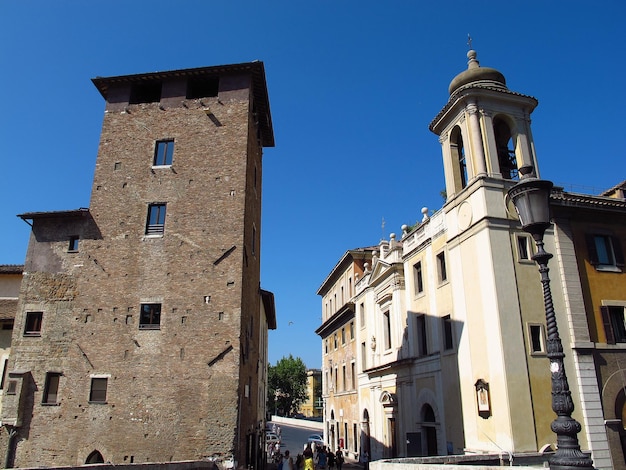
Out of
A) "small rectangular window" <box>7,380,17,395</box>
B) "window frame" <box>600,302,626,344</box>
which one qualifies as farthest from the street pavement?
"small rectangular window" <box>7,380,17,395</box>

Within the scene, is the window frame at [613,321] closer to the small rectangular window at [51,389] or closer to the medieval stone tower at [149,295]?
Result: the medieval stone tower at [149,295]

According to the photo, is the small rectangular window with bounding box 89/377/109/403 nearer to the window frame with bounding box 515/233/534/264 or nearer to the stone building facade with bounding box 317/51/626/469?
the stone building facade with bounding box 317/51/626/469

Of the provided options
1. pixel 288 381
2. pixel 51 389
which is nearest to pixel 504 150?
pixel 51 389

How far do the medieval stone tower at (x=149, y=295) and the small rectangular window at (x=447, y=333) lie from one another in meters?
8.84

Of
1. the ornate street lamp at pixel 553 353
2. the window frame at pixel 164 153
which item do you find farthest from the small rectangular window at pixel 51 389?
the ornate street lamp at pixel 553 353

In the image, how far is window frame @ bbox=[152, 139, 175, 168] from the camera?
69.7ft

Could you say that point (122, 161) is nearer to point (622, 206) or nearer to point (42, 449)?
point (42, 449)

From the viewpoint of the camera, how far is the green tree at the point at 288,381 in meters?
86.9

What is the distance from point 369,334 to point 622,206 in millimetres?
15703

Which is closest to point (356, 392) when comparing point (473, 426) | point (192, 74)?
point (473, 426)

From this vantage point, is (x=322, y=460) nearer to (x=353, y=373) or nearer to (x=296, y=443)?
(x=353, y=373)

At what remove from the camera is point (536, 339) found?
17.8 metres

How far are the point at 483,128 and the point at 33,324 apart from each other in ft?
67.9

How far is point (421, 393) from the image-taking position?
74.8 feet
